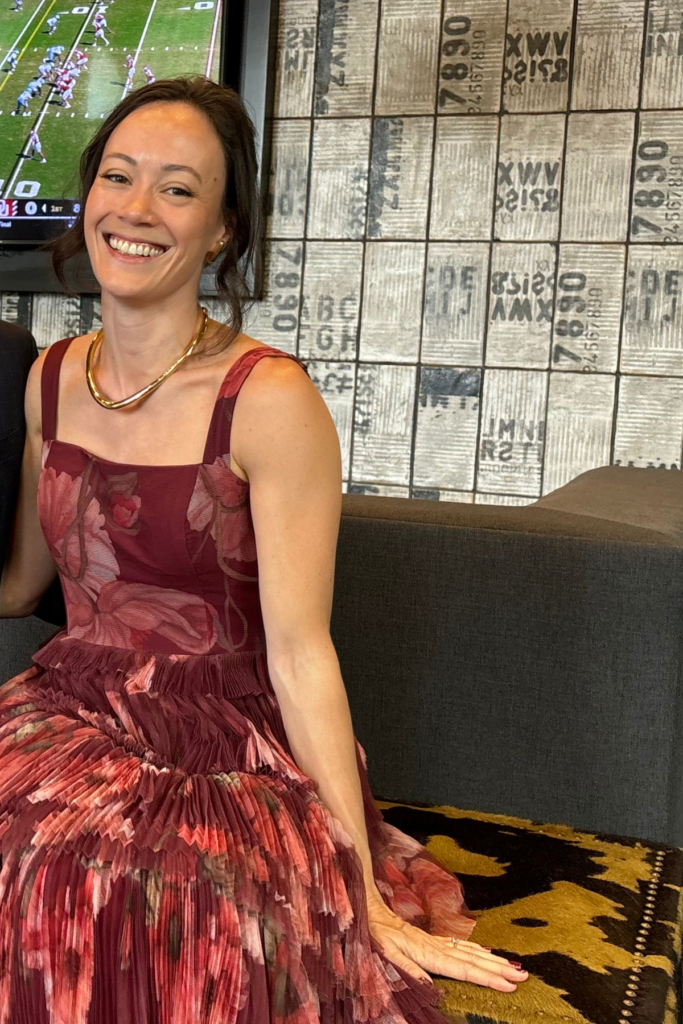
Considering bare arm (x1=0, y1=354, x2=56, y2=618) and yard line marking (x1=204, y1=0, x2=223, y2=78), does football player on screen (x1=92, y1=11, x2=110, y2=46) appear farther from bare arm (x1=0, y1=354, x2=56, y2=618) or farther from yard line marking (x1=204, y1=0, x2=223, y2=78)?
A: bare arm (x1=0, y1=354, x2=56, y2=618)

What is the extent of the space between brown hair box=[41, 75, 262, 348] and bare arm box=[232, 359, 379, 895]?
0.17 m

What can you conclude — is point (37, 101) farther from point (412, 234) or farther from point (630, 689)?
point (630, 689)

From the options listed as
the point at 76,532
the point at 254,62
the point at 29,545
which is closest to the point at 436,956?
the point at 76,532

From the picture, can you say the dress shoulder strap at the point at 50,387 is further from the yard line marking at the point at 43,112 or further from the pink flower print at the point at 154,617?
the yard line marking at the point at 43,112

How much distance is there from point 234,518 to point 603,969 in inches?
24.5

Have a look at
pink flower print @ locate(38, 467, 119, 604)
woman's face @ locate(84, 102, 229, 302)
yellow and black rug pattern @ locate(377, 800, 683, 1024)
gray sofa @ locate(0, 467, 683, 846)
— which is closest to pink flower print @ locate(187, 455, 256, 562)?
pink flower print @ locate(38, 467, 119, 604)

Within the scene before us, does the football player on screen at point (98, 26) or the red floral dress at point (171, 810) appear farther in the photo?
the football player on screen at point (98, 26)

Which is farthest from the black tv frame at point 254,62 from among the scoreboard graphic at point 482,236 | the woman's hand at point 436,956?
the woman's hand at point 436,956

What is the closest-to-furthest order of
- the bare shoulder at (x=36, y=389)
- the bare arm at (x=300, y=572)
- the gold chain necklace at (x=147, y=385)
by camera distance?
the bare arm at (x=300, y=572) → the gold chain necklace at (x=147, y=385) → the bare shoulder at (x=36, y=389)

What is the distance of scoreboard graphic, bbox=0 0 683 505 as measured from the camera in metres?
3.84

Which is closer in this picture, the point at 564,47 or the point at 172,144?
the point at 172,144

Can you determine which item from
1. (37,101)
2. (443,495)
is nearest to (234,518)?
(443,495)

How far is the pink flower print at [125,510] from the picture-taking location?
1.25 metres

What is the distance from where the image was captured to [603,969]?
3.66 ft
